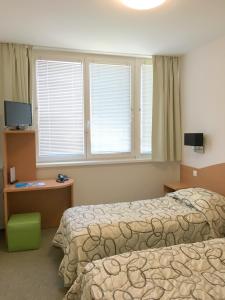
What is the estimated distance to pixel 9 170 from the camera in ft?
11.6

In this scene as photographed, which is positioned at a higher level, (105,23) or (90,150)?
(105,23)

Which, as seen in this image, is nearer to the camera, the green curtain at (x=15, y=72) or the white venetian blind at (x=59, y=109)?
the green curtain at (x=15, y=72)

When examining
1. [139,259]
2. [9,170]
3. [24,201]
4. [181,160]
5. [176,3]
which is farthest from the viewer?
[181,160]

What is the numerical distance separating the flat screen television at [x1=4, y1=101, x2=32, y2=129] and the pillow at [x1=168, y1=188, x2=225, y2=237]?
227cm

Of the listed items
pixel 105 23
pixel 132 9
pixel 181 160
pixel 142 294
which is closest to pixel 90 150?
pixel 181 160

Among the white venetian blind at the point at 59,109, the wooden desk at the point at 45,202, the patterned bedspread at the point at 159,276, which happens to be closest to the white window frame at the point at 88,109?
the white venetian blind at the point at 59,109

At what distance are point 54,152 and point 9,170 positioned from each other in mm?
713

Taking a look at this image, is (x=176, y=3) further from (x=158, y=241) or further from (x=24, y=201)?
(x=24, y=201)

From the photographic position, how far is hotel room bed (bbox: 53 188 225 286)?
2.40 metres

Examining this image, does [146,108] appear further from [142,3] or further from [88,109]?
[142,3]

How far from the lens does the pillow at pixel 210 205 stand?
2.88m

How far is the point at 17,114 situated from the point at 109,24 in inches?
62.6

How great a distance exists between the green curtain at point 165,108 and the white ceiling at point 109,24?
399 millimetres

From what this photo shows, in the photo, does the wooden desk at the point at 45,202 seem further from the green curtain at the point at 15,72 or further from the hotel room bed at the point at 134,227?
the green curtain at the point at 15,72
